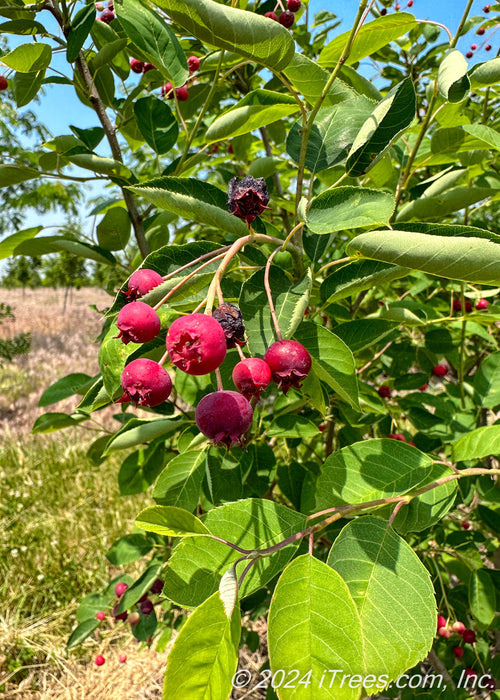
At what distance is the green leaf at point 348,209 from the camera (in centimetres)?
57

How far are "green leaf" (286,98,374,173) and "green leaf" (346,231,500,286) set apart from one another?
38 centimetres

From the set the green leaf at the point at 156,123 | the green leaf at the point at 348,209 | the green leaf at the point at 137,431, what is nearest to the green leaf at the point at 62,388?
the green leaf at the point at 137,431

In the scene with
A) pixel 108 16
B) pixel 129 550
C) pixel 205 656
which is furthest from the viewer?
pixel 129 550

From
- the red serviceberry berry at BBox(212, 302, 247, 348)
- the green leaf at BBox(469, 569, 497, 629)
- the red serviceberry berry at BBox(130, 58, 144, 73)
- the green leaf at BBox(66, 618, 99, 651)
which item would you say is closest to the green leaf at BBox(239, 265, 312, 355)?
the red serviceberry berry at BBox(212, 302, 247, 348)

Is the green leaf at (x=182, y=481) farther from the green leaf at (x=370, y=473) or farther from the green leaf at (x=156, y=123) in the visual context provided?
the green leaf at (x=156, y=123)

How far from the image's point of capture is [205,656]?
480 mm

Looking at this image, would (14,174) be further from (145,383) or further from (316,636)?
(316,636)

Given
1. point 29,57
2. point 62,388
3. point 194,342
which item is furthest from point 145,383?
point 62,388

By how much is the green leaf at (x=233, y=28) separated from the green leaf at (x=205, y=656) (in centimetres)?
64

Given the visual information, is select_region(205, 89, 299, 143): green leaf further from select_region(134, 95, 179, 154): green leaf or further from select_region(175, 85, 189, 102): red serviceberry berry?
select_region(175, 85, 189, 102): red serviceberry berry

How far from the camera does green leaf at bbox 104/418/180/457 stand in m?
1.13

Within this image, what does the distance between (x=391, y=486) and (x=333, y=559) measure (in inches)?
6.5

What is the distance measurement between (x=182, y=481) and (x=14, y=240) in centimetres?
71

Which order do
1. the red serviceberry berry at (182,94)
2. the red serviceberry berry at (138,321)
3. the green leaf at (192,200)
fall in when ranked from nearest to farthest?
the red serviceberry berry at (138,321) → the green leaf at (192,200) → the red serviceberry berry at (182,94)
